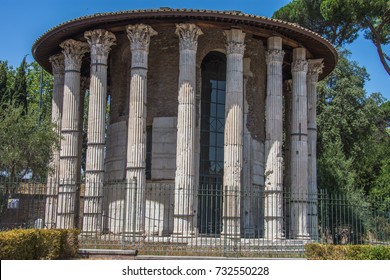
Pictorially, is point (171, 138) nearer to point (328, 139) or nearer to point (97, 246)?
point (97, 246)

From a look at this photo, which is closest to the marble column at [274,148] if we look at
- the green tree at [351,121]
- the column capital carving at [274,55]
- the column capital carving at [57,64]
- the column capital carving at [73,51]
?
the column capital carving at [274,55]

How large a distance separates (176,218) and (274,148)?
14.4 ft

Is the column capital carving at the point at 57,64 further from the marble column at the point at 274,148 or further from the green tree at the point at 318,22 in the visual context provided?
the green tree at the point at 318,22

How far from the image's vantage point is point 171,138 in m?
20.1

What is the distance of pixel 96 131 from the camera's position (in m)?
18.9

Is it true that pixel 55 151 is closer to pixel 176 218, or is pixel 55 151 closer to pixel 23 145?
pixel 23 145

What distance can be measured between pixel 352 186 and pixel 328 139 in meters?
4.16

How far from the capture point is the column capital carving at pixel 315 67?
2280 centimetres

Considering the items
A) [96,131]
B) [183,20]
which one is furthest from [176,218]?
[183,20]

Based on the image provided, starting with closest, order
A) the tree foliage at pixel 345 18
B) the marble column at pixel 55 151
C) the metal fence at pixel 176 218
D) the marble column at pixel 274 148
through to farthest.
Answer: the metal fence at pixel 176 218
the marble column at pixel 274 148
the marble column at pixel 55 151
the tree foliage at pixel 345 18

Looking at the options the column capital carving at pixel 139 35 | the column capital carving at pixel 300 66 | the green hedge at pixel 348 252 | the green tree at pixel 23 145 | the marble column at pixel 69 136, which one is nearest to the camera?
the green hedge at pixel 348 252

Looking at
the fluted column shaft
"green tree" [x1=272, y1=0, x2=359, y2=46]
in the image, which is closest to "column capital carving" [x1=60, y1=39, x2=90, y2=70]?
the fluted column shaft

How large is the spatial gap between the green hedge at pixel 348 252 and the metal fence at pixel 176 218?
1539 millimetres
